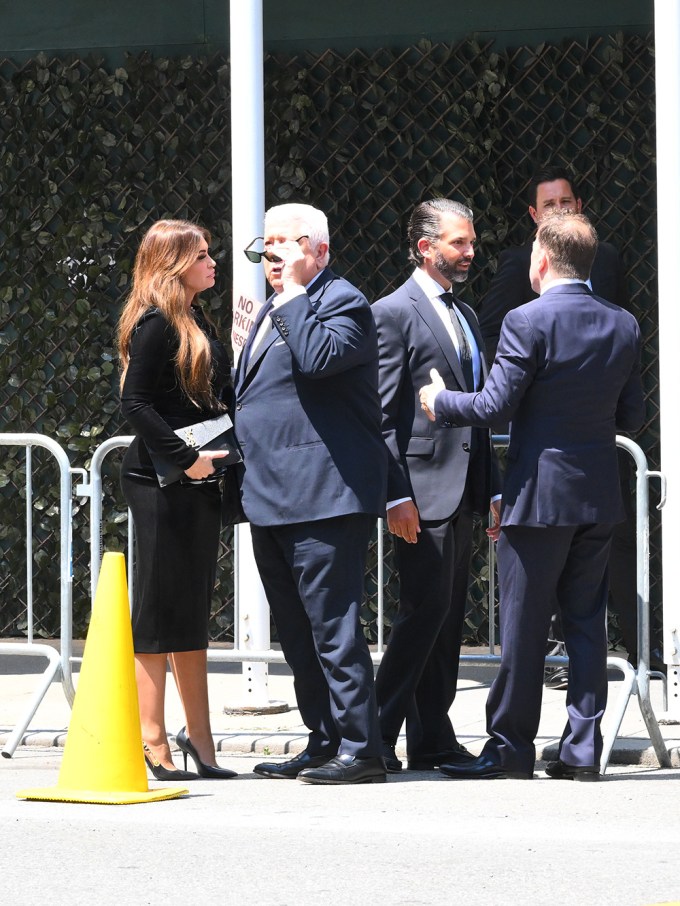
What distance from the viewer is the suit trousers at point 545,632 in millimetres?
5656

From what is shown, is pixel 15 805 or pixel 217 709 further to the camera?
pixel 217 709

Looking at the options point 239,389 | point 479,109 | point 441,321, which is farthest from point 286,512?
point 479,109

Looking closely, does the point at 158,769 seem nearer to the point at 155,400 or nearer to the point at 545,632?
the point at 155,400

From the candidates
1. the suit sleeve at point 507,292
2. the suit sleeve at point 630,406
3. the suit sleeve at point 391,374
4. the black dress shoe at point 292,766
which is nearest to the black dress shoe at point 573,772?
the black dress shoe at point 292,766

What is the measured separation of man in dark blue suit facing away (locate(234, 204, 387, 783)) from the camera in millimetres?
5480

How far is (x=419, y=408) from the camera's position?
231 inches

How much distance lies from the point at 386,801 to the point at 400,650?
2.41ft

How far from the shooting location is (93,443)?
9102 millimetres

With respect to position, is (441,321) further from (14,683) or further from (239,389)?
(14,683)

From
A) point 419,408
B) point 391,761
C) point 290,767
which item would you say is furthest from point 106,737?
point 419,408

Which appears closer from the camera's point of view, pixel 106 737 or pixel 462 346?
pixel 106 737

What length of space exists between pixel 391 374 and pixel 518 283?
1.73 meters

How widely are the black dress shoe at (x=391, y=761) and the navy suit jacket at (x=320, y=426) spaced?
0.91m

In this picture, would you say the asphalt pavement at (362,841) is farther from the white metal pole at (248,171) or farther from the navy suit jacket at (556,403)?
the navy suit jacket at (556,403)
